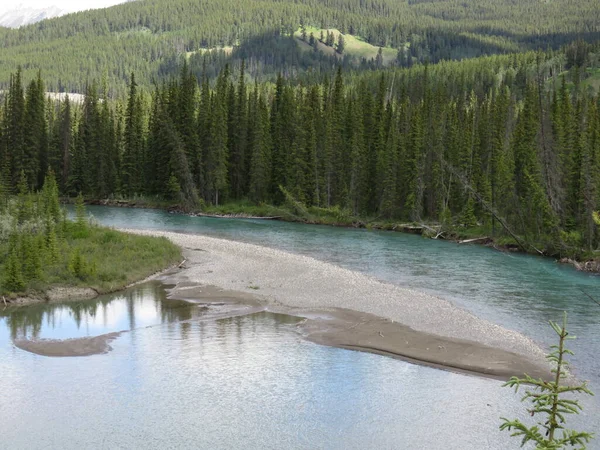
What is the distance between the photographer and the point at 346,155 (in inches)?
2933

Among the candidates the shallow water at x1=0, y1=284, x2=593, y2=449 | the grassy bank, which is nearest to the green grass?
the grassy bank

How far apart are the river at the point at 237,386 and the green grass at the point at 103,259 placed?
1556mm

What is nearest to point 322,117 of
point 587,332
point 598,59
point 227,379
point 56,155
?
point 56,155

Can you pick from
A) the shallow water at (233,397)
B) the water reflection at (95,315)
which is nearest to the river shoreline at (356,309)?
the shallow water at (233,397)

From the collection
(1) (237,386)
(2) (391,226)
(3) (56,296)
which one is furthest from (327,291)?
(2) (391,226)

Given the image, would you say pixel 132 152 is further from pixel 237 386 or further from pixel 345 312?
pixel 237 386

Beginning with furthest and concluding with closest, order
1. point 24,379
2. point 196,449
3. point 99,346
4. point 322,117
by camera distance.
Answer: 1. point 322,117
2. point 99,346
3. point 24,379
4. point 196,449

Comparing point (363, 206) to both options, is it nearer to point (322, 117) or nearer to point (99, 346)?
point (322, 117)

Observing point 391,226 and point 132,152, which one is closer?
point 391,226

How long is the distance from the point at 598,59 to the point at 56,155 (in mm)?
144381

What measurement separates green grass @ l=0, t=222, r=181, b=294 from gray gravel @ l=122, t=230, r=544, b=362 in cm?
187

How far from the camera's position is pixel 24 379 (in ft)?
61.4

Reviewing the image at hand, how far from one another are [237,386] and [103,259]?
673 inches

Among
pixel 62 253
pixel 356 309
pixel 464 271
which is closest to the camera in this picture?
pixel 356 309
